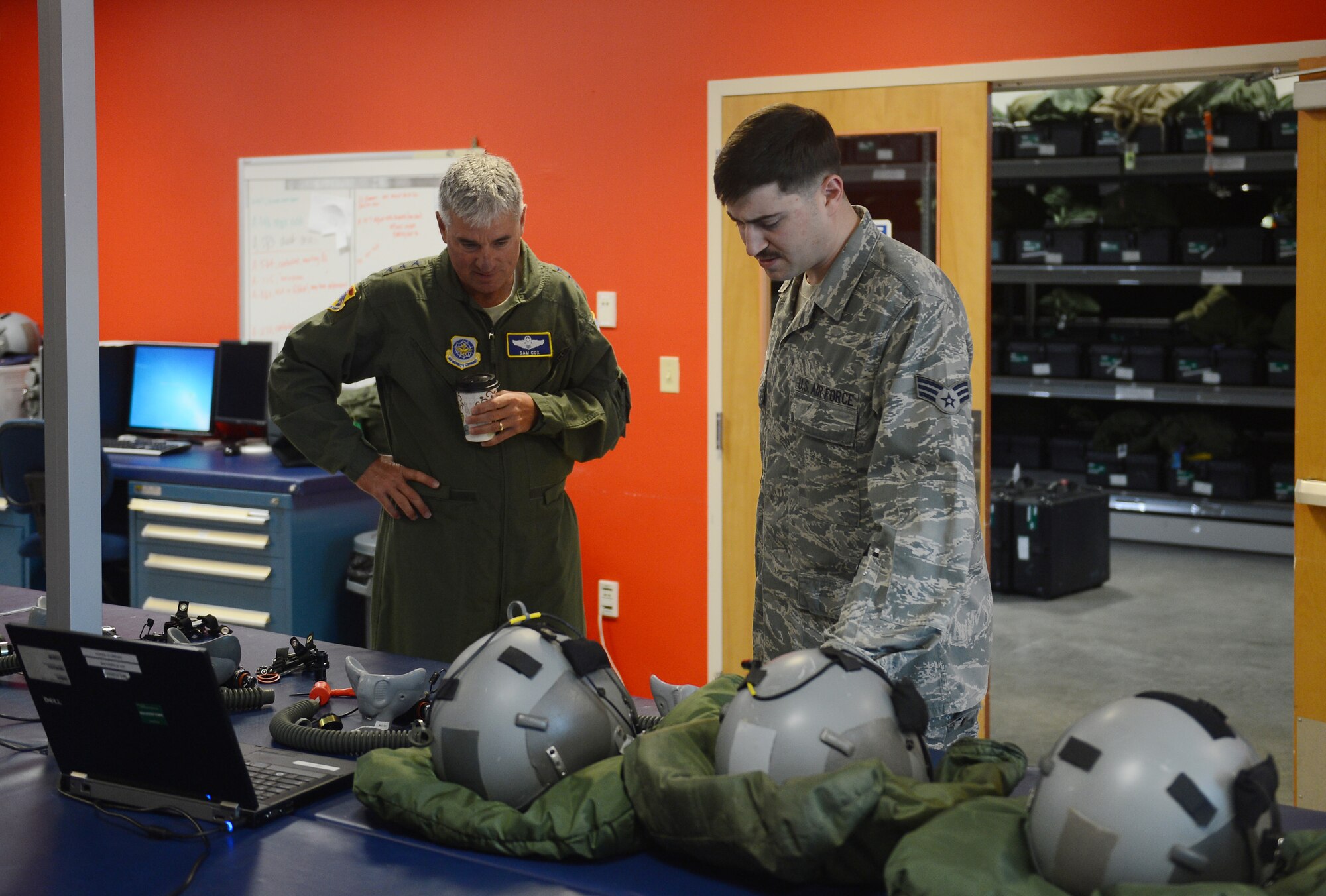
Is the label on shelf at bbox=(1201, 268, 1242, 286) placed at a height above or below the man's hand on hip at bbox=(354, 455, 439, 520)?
above

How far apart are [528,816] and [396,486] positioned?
129 cm

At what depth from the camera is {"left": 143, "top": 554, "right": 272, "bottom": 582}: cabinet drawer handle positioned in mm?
4207

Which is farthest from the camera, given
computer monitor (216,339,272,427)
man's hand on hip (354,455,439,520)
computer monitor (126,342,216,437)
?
computer monitor (126,342,216,437)

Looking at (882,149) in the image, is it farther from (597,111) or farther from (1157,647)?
(1157,647)

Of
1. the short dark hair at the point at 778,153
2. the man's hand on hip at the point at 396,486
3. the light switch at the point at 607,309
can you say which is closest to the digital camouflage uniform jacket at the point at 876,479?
the short dark hair at the point at 778,153

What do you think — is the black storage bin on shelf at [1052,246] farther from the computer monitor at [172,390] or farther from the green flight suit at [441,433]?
the green flight suit at [441,433]

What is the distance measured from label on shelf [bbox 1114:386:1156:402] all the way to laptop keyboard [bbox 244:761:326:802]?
610cm

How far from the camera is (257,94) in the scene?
5.23 meters

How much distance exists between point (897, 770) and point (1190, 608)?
5.06 m

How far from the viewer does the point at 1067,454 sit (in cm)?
741

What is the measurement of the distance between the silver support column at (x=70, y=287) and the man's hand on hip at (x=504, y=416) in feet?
2.59

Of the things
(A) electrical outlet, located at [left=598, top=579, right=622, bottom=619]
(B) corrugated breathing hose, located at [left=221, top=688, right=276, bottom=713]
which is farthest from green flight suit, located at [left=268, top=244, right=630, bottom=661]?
(A) electrical outlet, located at [left=598, top=579, right=622, bottom=619]

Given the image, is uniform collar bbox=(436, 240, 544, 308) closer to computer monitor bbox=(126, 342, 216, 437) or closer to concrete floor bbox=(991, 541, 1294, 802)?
concrete floor bbox=(991, 541, 1294, 802)

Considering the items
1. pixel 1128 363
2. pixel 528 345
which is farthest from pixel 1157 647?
pixel 528 345
